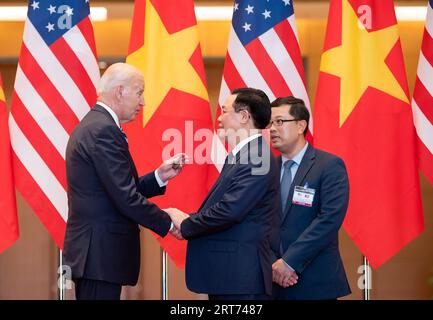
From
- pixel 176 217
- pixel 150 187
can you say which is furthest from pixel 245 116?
pixel 150 187

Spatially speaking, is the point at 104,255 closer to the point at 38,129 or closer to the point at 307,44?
the point at 38,129

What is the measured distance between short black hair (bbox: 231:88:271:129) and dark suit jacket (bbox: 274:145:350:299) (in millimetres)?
502

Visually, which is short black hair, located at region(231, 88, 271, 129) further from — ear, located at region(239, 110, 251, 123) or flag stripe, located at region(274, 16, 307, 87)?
flag stripe, located at region(274, 16, 307, 87)

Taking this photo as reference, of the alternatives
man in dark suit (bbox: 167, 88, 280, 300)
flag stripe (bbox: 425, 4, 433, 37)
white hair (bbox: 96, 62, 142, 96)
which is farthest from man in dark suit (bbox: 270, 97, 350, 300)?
flag stripe (bbox: 425, 4, 433, 37)

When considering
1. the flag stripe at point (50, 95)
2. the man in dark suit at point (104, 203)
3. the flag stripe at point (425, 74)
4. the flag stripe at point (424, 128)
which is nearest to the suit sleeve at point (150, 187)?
the man in dark suit at point (104, 203)

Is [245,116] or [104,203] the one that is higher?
[245,116]

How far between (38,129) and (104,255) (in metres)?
1.38

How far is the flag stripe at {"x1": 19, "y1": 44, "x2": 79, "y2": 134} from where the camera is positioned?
488 cm

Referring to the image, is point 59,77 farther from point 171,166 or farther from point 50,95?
point 171,166

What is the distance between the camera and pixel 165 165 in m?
4.20

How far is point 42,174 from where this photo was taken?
487cm

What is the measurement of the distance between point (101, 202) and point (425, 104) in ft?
7.15

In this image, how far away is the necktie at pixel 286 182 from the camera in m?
4.23
